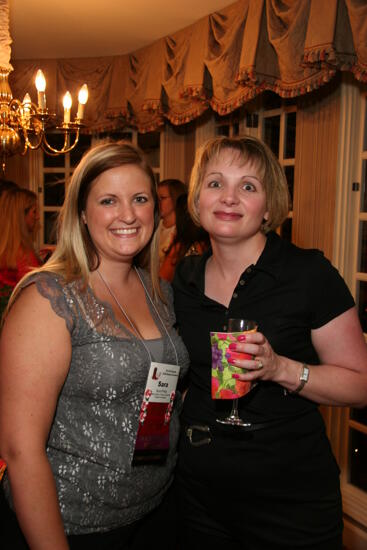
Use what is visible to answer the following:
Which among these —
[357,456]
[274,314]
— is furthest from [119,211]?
[357,456]

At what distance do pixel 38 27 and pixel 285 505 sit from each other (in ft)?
14.8

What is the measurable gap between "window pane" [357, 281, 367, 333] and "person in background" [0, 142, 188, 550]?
6.38 feet

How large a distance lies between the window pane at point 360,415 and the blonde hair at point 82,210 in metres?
2.34

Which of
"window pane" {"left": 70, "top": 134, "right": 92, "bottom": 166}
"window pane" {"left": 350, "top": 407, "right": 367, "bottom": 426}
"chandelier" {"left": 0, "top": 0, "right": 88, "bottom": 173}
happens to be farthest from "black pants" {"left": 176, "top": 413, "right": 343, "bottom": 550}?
"window pane" {"left": 70, "top": 134, "right": 92, "bottom": 166}

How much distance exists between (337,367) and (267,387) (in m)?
0.21

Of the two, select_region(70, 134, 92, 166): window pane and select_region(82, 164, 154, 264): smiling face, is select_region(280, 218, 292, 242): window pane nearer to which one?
select_region(82, 164, 154, 264): smiling face

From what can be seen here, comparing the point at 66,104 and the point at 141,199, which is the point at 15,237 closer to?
the point at 66,104

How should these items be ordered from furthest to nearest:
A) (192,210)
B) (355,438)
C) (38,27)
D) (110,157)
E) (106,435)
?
1. (38,27)
2. (355,438)
3. (192,210)
4. (110,157)
5. (106,435)

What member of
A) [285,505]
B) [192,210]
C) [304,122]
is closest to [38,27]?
[304,122]

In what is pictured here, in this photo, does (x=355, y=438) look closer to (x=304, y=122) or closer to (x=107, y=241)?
(x=304, y=122)

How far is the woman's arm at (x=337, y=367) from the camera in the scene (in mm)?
1615

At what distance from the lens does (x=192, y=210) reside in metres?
1.97

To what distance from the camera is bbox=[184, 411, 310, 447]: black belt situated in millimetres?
1667

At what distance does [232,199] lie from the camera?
1733mm
